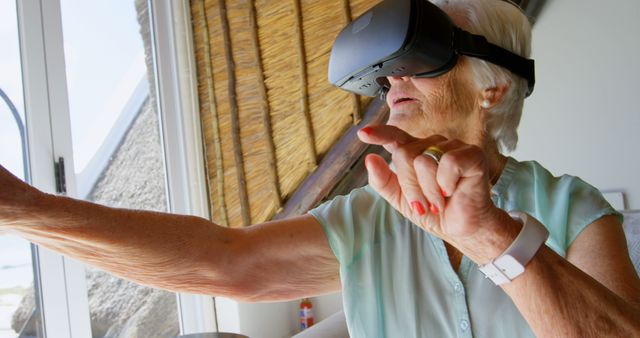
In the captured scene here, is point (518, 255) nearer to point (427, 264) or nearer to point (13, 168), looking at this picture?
point (427, 264)

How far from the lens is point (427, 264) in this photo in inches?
39.4

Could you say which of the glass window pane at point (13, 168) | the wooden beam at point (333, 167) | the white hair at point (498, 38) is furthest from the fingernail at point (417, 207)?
the wooden beam at point (333, 167)

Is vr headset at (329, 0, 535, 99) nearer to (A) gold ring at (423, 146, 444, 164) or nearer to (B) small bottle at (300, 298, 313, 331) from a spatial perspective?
(A) gold ring at (423, 146, 444, 164)

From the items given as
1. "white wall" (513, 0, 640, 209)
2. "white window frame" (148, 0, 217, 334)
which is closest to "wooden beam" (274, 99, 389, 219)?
"white window frame" (148, 0, 217, 334)

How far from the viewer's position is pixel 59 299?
5.36 ft

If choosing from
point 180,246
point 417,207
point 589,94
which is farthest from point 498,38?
point 589,94

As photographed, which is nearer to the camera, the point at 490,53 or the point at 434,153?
the point at 434,153

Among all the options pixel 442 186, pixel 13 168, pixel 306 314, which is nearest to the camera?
pixel 442 186

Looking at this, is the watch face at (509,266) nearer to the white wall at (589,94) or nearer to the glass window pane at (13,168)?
the glass window pane at (13,168)

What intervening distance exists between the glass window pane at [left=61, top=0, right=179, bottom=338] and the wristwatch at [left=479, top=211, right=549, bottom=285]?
4.86 ft

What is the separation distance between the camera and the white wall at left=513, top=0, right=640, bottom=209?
200cm

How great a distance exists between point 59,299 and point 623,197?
2.02 meters

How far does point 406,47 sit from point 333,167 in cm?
127

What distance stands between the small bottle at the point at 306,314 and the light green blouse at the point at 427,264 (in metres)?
1.55
